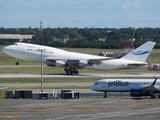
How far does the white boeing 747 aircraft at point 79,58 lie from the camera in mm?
111188

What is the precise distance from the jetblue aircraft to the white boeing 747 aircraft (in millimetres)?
31027

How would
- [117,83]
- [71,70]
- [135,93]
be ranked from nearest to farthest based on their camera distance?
[135,93]
[117,83]
[71,70]

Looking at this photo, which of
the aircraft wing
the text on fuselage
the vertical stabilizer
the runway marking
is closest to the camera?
the runway marking

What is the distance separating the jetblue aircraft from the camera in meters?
76.5

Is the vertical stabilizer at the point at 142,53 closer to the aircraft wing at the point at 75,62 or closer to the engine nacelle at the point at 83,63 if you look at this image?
the aircraft wing at the point at 75,62

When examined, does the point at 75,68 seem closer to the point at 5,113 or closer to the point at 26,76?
the point at 26,76

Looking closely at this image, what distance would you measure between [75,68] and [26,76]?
460 inches

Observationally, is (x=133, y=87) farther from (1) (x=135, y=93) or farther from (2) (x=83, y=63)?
(2) (x=83, y=63)

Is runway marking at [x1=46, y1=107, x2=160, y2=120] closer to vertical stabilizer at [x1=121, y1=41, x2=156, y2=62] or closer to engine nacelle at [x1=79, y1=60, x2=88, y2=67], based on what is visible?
engine nacelle at [x1=79, y1=60, x2=88, y2=67]

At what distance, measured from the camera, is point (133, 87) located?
257 ft

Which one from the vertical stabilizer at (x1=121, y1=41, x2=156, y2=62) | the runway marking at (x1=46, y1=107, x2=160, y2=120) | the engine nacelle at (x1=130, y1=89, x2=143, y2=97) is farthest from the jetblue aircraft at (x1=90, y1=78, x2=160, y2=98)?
the vertical stabilizer at (x1=121, y1=41, x2=156, y2=62)

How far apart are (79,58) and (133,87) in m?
35.9

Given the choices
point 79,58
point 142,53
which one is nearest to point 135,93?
point 142,53

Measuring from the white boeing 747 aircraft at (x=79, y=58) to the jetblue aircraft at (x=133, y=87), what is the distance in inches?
1222
